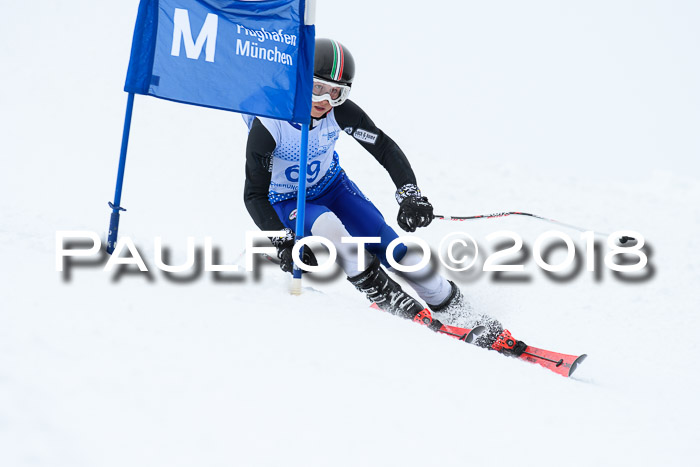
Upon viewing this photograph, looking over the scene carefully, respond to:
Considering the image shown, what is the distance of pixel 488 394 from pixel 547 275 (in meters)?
4.77

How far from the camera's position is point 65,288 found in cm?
282

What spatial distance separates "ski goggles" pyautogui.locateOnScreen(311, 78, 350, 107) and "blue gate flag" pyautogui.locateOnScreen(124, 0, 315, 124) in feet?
1.61

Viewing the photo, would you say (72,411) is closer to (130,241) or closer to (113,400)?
(113,400)

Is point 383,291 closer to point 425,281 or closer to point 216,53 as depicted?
point 425,281

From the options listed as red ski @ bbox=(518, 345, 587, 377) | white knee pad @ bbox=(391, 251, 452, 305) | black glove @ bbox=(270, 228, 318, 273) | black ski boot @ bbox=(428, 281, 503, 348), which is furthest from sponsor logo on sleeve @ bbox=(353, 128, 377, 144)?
red ski @ bbox=(518, 345, 587, 377)

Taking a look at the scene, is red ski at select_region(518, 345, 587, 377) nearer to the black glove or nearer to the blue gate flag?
the black glove

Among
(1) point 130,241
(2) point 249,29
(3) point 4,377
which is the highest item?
(2) point 249,29

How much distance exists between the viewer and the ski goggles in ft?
14.2

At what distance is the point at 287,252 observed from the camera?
13.3ft

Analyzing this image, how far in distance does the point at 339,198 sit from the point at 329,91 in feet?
2.85

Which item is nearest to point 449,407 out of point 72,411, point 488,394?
point 488,394

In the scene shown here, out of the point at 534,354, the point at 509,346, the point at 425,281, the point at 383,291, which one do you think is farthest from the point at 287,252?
the point at 534,354

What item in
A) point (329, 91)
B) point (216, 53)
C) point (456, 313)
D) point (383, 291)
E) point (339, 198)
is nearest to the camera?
point (216, 53)

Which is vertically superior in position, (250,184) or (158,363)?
(250,184)
